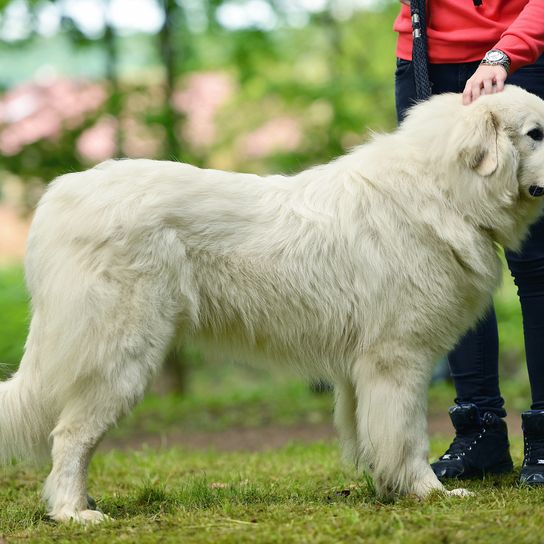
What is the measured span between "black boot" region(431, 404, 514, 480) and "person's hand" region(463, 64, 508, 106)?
164 cm

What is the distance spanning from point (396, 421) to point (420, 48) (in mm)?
1812

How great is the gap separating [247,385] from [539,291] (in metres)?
10.1

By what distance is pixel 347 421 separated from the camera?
4230 millimetres

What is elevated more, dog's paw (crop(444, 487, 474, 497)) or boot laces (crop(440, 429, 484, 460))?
dog's paw (crop(444, 487, 474, 497))

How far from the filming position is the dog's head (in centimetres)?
379

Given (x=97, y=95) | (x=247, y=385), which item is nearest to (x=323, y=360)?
(x=97, y=95)

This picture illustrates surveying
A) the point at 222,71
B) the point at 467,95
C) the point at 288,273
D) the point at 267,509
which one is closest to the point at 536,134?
the point at 467,95

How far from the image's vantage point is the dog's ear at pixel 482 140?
3775 millimetres

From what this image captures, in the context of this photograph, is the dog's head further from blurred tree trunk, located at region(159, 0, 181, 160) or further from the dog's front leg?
blurred tree trunk, located at region(159, 0, 181, 160)

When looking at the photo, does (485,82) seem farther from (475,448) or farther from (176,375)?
(176,375)

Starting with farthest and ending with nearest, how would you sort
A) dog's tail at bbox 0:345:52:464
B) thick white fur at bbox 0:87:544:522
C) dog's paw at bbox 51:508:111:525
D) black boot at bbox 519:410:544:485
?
black boot at bbox 519:410:544:485 < dog's tail at bbox 0:345:52:464 < thick white fur at bbox 0:87:544:522 < dog's paw at bbox 51:508:111:525

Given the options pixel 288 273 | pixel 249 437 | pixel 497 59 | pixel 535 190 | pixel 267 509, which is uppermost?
pixel 497 59

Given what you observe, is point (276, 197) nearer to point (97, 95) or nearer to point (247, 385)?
point (97, 95)

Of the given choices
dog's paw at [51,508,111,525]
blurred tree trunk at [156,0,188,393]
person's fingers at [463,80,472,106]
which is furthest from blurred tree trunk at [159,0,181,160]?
dog's paw at [51,508,111,525]
